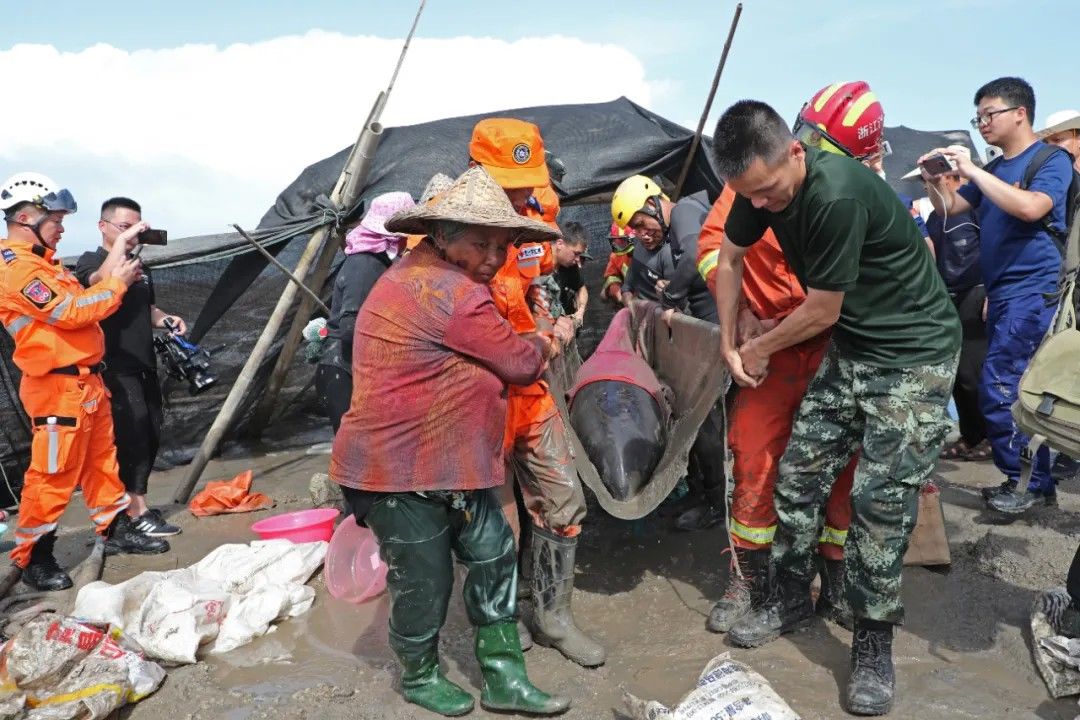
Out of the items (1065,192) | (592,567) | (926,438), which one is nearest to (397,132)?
(592,567)

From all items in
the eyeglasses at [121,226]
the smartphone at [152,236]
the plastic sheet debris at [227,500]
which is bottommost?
the plastic sheet debris at [227,500]

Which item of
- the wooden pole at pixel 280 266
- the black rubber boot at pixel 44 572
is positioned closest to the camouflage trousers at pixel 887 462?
the black rubber boot at pixel 44 572

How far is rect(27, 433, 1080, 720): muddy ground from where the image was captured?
273cm

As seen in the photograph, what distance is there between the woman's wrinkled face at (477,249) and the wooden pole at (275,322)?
347 centimetres

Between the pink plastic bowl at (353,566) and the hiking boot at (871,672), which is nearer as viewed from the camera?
the hiking boot at (871,672)

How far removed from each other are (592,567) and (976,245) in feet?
9.67

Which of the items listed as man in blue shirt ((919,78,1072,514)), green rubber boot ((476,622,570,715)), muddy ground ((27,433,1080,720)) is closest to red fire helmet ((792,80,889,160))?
man in blue shirt ((919,78,1072,514))

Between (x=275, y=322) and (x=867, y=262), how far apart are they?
13.8 ft

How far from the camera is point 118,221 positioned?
461 centimetres

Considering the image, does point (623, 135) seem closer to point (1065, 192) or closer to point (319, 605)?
point (1065, 192)

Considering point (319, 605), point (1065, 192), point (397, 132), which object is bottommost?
point (319, 605)

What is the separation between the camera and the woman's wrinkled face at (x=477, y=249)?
8.25ft

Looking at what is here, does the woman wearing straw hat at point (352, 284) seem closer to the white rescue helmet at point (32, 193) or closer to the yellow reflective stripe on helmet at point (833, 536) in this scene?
the white rescue helmet at point (32, 193)

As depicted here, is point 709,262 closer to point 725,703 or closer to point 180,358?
point 725,703
